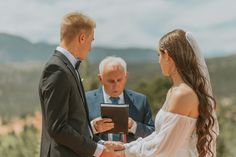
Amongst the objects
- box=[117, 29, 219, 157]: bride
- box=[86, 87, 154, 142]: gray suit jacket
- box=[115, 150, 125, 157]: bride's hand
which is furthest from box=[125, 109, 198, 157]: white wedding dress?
box=[86, 87, 154, 142]: gray suit jacket

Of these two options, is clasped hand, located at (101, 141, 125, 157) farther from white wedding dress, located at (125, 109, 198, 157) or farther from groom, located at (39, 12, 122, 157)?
white wedding dress, located at (125, 109, 198, 157)

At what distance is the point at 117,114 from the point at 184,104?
571 mm

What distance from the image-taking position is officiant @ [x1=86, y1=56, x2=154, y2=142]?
13.7 ft

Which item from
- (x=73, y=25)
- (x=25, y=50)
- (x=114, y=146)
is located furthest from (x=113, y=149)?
(x=25, y=50)

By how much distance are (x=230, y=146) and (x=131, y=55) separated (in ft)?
46.8

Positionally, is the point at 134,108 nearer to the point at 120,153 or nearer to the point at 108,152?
the point at 120,153

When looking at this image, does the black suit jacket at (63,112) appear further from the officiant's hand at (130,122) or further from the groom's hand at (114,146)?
the officiant's hand at (130,122)

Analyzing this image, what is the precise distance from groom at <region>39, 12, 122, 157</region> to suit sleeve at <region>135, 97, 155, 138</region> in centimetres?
70

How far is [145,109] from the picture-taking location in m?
4.29

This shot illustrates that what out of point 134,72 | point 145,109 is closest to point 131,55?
point 134,72

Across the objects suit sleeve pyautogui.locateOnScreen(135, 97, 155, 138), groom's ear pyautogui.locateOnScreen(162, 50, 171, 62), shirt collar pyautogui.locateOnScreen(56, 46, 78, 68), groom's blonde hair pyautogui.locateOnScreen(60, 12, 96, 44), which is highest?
groom's blonde hair pyautogui.locateOnScreen(60, 12, 96, 44)

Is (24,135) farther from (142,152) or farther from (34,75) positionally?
(34,75)

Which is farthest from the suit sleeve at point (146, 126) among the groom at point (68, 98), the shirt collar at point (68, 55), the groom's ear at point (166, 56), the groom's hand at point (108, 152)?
the shirt collar at point (68, 55)

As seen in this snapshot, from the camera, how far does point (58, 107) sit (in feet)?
10.6
